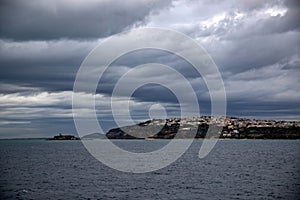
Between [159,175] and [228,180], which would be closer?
[228,180]

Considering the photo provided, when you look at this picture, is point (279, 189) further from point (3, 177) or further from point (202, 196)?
point (3, 177)

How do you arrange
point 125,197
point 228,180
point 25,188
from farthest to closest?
point 228,180, point 25,188, point 125,197

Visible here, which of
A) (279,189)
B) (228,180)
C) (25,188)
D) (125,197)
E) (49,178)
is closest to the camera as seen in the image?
(125,197)

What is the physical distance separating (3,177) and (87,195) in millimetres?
35766

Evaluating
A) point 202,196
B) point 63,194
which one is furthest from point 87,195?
point 202,196

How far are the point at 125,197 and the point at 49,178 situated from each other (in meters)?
31.0

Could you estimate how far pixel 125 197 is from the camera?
183 feet

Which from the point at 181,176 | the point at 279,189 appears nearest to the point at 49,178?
the point at 181,176

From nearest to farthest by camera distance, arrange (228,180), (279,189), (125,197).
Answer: (125,197) → (279,189) → (228,180)

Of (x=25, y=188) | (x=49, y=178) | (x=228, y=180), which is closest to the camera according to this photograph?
(x=25, y=188)

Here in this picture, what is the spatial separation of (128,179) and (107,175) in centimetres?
948

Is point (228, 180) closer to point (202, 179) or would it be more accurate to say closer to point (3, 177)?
point (202, 179)

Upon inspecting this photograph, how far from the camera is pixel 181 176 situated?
8050 cm

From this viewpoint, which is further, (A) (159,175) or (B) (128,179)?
(A) (159,175)
